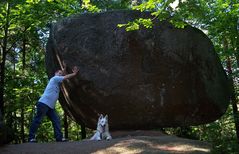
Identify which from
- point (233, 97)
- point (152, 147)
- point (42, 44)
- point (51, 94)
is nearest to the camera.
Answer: point (152, 147)

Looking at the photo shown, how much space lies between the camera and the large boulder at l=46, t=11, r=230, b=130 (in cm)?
1086

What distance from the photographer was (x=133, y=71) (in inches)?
430

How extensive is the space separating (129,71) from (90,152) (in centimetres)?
384

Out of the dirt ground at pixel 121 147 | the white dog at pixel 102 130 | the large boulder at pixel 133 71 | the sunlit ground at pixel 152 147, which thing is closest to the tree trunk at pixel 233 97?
the large boulder at pixel 133 71

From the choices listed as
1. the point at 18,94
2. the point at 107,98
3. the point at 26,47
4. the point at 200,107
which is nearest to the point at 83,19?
the point at 107,98

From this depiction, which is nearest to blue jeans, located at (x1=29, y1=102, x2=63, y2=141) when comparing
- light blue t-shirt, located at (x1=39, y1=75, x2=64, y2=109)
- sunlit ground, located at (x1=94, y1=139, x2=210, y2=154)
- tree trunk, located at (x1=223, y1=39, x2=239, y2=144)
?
light blue t-shirt, located at (x1=39, y1=75, x2=64, y2=109)

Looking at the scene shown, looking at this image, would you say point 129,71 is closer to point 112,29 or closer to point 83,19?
point 112,29

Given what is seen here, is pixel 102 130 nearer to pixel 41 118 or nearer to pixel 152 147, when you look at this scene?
pixel 41 118

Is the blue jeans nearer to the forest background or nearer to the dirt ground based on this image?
the forest background

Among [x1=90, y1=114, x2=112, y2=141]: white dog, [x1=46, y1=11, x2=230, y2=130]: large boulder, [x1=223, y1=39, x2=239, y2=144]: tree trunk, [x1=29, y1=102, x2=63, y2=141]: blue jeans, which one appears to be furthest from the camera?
[x1=223, y1=39, x2=239, y2=144]: tree trunk

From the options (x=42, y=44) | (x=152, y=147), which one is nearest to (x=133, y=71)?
(x=152, y=147)

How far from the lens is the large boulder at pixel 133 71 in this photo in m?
10.9

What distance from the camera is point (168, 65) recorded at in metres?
11.0

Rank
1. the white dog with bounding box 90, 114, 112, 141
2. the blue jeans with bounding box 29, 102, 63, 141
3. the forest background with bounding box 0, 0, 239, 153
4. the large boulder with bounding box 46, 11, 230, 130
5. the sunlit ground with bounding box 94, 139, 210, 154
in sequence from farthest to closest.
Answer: the forest background with bounding box 0, 0, 239, 153 < the large boulder with bounding box 46, 11, 230, 130 < the blue jeans with bounding box 29, 102, 63, 141 < the white dog with bounding box 90, 114, 112, 141 < the sunlit ground with bounding box 94, 139, 210, 154
